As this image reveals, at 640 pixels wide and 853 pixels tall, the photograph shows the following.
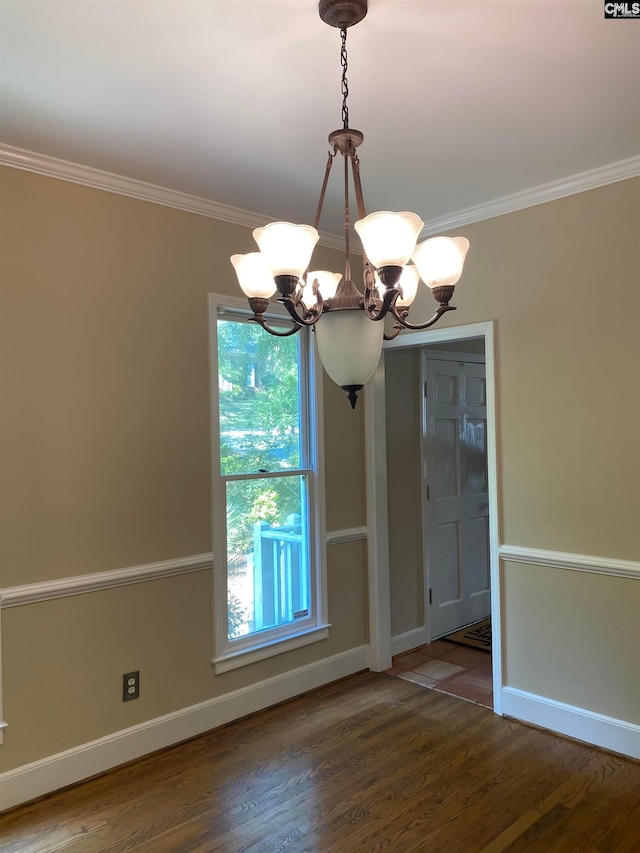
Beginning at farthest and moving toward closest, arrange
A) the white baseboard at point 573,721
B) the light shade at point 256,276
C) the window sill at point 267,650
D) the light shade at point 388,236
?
1. the window sill at point 267,650
2. the white baseboard at point 573,721
3. the light shade at point 256,276
4. the light shade at point 388,236

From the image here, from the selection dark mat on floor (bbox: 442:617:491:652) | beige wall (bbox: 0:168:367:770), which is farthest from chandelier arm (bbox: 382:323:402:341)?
dark mat on floor (bbox: 442:617:491:652)

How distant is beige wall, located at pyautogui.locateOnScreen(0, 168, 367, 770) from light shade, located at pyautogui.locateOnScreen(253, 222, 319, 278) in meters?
1.44

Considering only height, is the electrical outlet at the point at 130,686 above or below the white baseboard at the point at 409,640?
above

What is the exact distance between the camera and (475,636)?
435 cm

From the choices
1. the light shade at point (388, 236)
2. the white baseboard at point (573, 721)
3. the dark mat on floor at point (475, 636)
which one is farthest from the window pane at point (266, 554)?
the light shade at point (388, 236)

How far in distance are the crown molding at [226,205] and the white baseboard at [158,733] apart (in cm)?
247

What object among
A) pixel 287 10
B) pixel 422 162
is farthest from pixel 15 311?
pixel 422 162

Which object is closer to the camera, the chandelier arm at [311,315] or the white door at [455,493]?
the chandelier arm at [311,315]

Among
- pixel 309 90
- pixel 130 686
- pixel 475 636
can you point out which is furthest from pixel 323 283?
pixel 475 636

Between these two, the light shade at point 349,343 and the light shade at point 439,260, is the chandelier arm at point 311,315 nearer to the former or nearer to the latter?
the light shade at point 349,343

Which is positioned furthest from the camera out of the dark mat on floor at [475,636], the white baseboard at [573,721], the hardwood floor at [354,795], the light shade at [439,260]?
the dark mat on floor at [475,636]

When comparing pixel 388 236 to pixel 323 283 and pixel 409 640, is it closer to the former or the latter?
pixel 323 283

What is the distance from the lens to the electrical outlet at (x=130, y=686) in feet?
A: 9.00

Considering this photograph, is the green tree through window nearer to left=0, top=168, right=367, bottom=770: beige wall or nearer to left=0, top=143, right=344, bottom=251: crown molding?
left=0, top=168, right=367, bottom=770: beige wall
